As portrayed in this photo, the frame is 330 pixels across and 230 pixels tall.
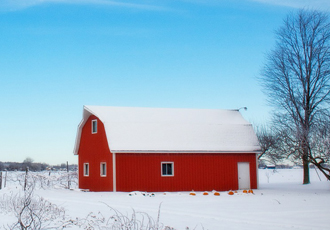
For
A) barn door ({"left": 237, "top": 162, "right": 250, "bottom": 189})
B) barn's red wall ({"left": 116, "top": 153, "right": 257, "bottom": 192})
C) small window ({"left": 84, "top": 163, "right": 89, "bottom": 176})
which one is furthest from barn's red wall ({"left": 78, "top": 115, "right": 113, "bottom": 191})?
barn door ({"left": 237, "top": 162, "right": 250, "bottom": 189})

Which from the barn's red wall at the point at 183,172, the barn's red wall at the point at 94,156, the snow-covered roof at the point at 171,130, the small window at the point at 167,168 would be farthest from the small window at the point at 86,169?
the small window at the point at 167,168

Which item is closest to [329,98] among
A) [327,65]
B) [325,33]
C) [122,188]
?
[327,65]

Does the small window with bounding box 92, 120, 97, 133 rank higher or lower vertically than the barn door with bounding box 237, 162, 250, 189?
higher

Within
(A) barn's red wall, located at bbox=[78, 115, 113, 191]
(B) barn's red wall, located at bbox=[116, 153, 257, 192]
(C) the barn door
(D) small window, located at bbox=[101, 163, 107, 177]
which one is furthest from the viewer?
(C) the barn door

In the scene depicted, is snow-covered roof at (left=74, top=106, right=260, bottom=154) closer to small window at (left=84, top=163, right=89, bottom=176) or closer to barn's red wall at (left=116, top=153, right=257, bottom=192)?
barn's red wall at (left=116, top=153, right=257, bottom=192)

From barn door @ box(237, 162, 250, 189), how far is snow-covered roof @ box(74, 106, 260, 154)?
41.9 inches

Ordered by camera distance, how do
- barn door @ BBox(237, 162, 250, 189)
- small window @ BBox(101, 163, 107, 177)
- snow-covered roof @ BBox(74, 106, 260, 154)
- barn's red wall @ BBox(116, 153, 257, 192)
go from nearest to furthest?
barn's red wall @ BBox(116, 153, 257, 192)
snow-covered roof @ BBox(74, 106, 260, 154)
small window @ BBox(101, 163, 107, 177)
barn door @ BBox(237, 162, 250, 189)

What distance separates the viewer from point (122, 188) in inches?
997

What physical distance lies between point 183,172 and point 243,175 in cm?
411

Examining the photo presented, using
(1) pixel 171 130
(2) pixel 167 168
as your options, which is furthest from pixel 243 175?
(1) pixel 171 130

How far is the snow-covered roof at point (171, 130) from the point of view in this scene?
2619cm

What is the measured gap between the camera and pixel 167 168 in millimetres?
26453

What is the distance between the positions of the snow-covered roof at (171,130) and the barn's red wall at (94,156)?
681mm

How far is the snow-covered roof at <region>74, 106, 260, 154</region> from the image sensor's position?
26.2 m
